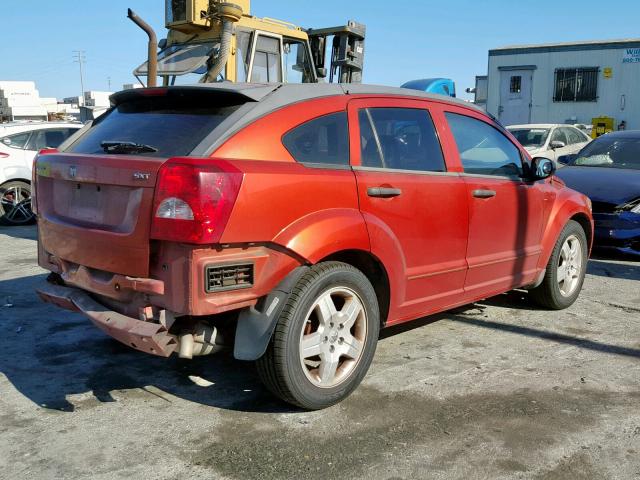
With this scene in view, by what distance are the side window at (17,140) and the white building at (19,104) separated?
28.2 meters

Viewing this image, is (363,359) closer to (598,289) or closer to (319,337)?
(319,337)

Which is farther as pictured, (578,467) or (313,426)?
(313,426)

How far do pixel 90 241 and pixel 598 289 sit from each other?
500 centimetres

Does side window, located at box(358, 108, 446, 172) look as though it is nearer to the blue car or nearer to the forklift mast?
the blue car

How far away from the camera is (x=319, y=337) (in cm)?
346

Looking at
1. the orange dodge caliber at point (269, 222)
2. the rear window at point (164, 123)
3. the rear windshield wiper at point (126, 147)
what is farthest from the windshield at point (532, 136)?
the rear windshield wiper at point (126, 147)

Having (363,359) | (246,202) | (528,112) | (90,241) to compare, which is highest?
(528,112)

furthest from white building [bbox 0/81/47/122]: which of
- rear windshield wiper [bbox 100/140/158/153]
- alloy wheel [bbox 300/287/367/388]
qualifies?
alloy wheel [bbox 300/287/367/388]

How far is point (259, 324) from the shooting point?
317cm

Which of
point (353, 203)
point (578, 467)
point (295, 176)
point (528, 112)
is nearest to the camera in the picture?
point (578, 467)

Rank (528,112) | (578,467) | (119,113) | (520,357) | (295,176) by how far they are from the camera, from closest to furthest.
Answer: (578,467) → (295,176) → (119,113) → (520,357) → (528,112)

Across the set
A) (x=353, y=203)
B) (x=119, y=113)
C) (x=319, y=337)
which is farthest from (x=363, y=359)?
(x=119, y=113)

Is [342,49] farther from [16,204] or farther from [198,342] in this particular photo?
[198,342]

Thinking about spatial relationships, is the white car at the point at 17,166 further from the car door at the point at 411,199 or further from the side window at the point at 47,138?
the car door at the point at 411,199
